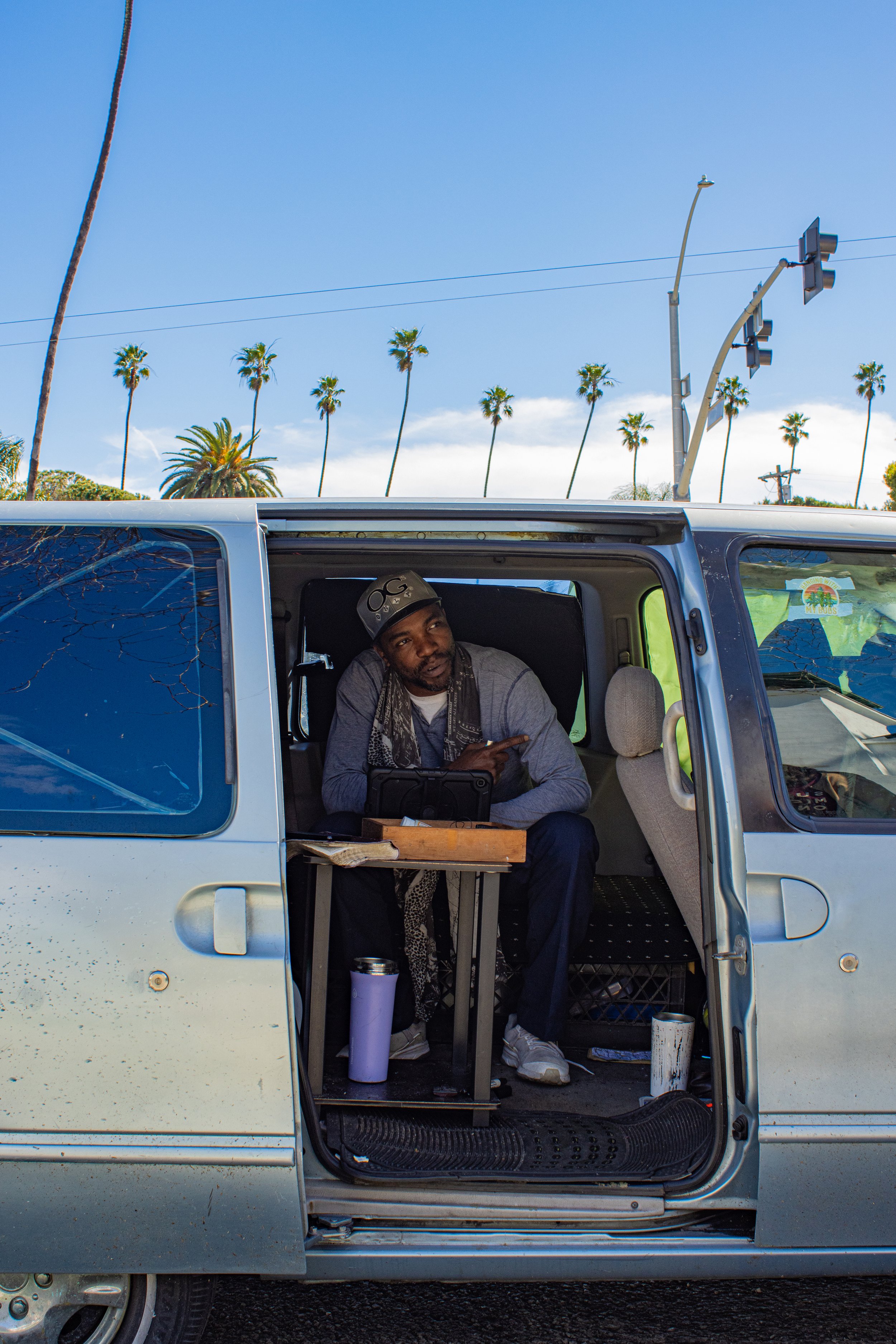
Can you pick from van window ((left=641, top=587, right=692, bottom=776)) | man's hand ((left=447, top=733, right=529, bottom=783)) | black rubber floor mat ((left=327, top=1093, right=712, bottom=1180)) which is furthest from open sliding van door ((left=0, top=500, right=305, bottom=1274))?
van window ((left=641, top=587, right=692, bottom=776))

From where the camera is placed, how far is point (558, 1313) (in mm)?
2451

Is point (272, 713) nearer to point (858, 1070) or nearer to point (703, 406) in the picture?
point (858, 1070)

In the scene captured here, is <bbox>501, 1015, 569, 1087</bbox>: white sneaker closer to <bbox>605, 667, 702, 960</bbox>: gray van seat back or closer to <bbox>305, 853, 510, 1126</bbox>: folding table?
<bbox>305, 853, 510, 1126</bbox>: folding table

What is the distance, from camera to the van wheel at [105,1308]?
194 centimetres

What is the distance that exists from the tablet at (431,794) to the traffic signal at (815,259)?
923cm

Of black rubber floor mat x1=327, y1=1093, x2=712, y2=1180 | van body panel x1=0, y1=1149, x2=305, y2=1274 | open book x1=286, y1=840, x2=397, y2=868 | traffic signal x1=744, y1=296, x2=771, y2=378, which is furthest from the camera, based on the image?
traffic signal x1=744, y1=296, x2=771, y2=378

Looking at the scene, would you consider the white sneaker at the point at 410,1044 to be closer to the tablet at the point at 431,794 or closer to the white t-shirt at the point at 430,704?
the tablet at the point at 431,794

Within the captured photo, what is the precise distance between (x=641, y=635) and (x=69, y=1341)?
3.17 meters

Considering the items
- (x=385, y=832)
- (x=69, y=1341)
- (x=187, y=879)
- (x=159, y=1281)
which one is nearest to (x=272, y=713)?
(x=187, y=879)

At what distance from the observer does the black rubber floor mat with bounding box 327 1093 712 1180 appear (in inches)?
86.3

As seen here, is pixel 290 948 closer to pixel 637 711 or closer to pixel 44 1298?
pixel 44 1298

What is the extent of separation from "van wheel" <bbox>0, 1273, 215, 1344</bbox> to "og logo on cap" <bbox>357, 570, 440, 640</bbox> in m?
2.29

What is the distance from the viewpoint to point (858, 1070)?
2016 mm

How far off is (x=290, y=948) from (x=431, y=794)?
3.65 ft
